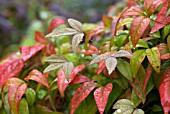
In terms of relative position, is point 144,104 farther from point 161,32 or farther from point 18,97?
point 18,97

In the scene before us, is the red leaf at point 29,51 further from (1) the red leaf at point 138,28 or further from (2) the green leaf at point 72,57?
(1) the red leaf at point 138,28

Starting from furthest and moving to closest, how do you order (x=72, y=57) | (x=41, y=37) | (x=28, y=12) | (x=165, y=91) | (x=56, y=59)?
(x=28, y=12)
(x=41, y=37)
(x=72, y=57)
(x=56, y=59)
(x=165, y=91)

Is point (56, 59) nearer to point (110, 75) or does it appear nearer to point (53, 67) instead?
point (53, 67)

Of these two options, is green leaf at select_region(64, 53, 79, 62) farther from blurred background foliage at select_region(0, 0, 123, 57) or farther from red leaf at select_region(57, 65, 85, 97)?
blurred background foliage at select_region(0, 0, 123, 57)

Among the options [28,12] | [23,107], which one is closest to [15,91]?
[23,107]

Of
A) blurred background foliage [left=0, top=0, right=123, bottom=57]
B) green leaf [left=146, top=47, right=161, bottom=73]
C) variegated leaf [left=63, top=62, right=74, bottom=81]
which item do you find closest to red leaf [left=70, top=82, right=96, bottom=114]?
variegated leaf [left=63, top=62, right=74, bottom=81]

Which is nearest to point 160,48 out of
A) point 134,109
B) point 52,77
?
point 134,109
